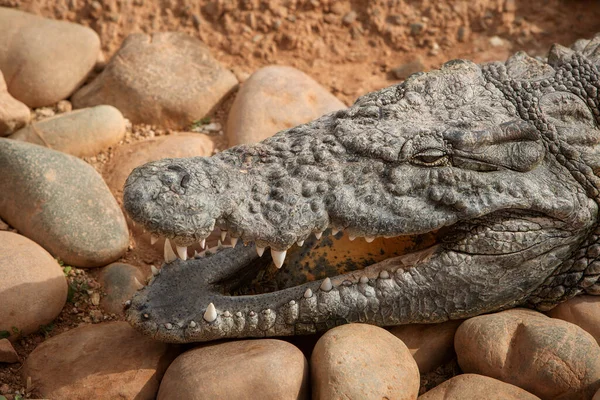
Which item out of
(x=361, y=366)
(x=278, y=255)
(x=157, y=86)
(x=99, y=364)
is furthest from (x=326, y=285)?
(x=157, y=86)

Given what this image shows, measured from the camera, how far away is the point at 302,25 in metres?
6.69

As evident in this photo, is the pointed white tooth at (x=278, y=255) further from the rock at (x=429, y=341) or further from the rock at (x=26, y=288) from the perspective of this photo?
the rock at (x=26, y=288)

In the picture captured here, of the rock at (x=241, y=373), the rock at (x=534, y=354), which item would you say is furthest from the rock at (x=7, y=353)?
the rock at (x=534, y=354)

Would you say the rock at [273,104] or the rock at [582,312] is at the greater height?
the rock at [582,312]

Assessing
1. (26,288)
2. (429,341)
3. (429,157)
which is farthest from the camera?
(26,288)

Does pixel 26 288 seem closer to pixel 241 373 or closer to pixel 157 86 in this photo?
pixel 241 373

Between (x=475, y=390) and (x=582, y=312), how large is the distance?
33.6 inches

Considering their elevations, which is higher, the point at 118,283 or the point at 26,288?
the point at 26,288

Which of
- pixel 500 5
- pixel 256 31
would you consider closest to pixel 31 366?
pixel 256 31

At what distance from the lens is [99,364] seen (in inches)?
140

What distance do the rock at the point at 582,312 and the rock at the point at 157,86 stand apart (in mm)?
3354

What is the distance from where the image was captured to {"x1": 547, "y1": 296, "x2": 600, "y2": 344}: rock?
365 centimetres

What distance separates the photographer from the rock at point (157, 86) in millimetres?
5801

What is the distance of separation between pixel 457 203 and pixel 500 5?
4.02 meters
